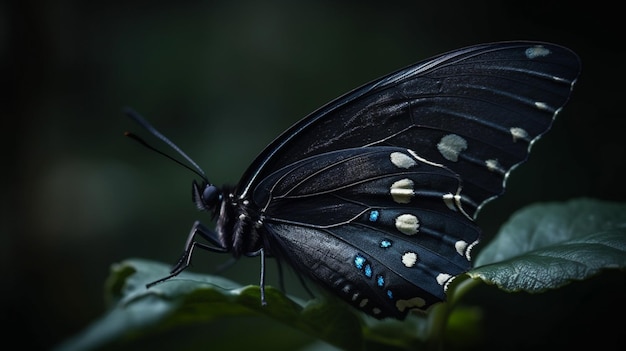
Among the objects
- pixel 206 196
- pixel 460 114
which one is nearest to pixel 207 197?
pixel 206 196

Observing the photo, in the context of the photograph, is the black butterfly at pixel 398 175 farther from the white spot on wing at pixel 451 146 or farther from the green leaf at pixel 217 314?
the green leaf at pixel 217 314

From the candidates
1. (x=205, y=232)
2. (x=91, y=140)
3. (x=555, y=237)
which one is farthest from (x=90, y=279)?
(x=555, y=237)

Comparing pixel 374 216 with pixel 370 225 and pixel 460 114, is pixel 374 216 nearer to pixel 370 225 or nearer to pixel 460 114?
pixel 370 225

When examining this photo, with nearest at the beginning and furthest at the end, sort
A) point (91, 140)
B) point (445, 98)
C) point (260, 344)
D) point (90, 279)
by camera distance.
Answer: point (445, 98) < point (260, 344) < point (90, 279) < point (91, 140)

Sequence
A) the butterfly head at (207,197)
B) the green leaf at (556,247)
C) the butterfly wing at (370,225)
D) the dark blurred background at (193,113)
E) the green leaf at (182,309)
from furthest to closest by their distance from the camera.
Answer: the dark blurred background at (193,113) < the butterfly head at (207,197) < the butterfly wing at (370,225) < the green leaf at (556,247) < the green leaf at (182,309)

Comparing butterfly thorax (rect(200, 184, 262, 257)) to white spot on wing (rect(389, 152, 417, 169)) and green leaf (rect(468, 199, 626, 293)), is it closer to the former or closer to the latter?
white spot on wing (rect(389, 152, 417, 169))

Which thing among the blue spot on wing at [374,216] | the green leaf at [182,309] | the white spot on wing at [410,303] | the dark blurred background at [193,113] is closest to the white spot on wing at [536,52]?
the blue spot on wing at [374,216]

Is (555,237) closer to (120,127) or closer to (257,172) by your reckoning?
(257,172)
